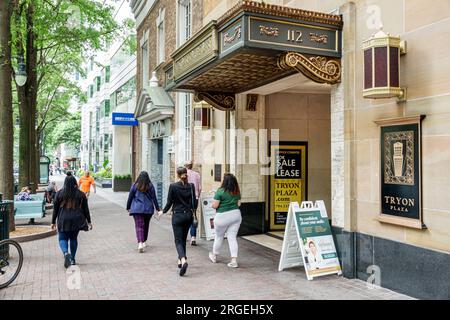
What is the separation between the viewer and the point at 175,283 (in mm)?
6309

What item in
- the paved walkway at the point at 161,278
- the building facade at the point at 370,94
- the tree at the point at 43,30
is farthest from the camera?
the tree at the point at 43,30

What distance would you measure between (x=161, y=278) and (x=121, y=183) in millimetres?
21484

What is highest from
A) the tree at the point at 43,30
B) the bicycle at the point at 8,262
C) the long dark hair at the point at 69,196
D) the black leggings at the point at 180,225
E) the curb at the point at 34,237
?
the tree at the point at 43,30

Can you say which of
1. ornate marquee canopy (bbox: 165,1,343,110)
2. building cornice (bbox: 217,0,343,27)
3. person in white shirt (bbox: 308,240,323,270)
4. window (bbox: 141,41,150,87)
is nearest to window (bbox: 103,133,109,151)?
window (bbox: 141,41,150,87)

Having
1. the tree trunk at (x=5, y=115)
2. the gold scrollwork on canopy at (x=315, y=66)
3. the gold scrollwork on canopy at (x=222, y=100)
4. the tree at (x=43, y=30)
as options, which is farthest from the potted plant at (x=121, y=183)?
the gold scrollwork on canopy at (x=315, y=66)

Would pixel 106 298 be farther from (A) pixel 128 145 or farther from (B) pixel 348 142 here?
(A) pixel 128 145

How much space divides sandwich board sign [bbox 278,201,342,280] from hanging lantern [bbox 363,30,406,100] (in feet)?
7.44

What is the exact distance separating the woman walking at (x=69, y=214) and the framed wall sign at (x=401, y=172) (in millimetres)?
4950

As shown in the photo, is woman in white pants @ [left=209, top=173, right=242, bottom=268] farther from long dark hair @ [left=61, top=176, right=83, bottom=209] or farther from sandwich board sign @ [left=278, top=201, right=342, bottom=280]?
long dark hair @ [left=61, top=176, right=83, bottom=209]

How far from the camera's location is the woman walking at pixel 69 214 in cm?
724

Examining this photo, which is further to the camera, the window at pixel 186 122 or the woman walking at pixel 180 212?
the window at pixel 186 122

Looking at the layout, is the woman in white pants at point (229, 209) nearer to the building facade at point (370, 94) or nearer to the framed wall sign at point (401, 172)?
the building facade at point (370, 94)

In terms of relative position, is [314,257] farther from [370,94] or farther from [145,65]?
[145,65]

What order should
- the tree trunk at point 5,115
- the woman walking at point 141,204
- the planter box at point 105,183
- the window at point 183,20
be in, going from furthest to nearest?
1. the planter box at point 105,183
2. the window at point 183,20
3. the tree trunk at point 5,115
4. the woman walking at point 141,204
